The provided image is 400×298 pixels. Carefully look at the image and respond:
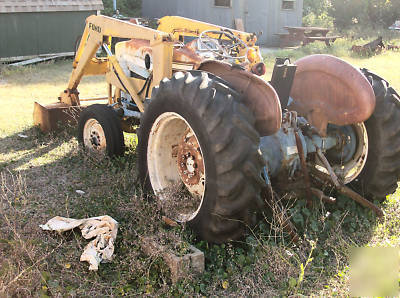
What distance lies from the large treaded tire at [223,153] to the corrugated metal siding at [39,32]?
12210 millimetres

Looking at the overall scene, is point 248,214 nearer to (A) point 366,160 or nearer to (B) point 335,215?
(B) point 335,215

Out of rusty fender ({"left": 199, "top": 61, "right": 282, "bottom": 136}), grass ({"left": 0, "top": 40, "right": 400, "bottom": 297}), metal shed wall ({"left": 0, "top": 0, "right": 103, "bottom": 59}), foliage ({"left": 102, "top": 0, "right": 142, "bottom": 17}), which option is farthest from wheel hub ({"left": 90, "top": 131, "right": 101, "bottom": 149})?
foliage ({"left": 102, "top": 0, "right": 142, "bottom": 17})

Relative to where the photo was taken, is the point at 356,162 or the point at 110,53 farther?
the point at 110,53

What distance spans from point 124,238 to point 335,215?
194cm

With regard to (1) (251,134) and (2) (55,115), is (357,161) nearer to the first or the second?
(1) (251,134)

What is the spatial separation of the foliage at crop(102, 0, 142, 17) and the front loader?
58.7 ft

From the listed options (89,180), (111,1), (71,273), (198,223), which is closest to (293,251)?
(198,223)

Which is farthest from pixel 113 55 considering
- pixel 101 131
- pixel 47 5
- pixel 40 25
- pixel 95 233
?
pixel 40 25

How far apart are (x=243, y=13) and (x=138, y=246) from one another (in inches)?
706

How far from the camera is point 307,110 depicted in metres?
4.28

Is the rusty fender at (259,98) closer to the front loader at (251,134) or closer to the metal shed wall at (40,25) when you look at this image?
the front loader at (251,134)

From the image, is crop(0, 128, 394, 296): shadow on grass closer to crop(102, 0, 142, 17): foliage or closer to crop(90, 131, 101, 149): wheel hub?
crop(90, 131, 101, 149): wheel hub

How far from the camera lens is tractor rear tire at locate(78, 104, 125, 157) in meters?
5.53

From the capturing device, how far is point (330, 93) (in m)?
4.14
